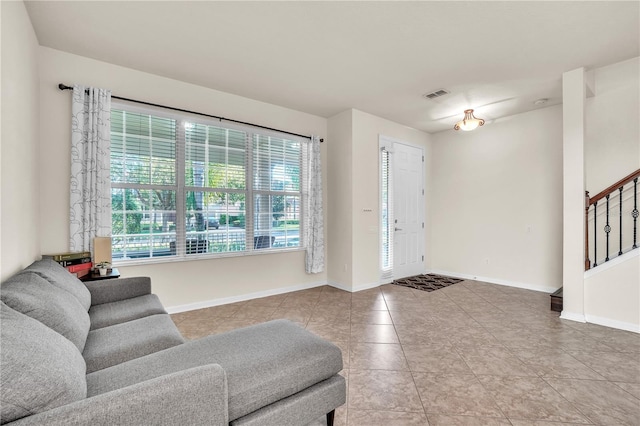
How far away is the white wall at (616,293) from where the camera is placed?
3035mm

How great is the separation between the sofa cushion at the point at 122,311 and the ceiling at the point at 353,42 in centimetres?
239

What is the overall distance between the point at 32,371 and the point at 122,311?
1.55 m

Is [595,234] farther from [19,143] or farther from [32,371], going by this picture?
[19,143]

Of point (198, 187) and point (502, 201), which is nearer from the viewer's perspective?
point (198, 187)

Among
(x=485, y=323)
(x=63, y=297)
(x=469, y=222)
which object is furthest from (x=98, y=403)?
(x=469, y=222)

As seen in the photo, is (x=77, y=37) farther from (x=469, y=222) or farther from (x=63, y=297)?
(x=469, y=222)

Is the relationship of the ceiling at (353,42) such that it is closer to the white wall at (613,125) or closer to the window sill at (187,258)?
the white wall at (613,125)

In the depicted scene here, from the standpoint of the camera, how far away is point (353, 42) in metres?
2.84

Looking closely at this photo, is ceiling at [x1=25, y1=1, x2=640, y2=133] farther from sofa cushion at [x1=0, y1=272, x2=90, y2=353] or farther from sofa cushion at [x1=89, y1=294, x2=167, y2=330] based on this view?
sofa cushion at [x1=89, y1=294, x2=167, y2=330]

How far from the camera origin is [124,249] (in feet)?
11.0

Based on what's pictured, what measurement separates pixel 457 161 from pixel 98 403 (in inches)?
235

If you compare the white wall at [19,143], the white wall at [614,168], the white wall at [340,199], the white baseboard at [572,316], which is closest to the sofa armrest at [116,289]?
the white wall at [19,143]

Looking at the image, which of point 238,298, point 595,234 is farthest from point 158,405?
point 595,234

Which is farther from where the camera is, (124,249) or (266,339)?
(124,249)
